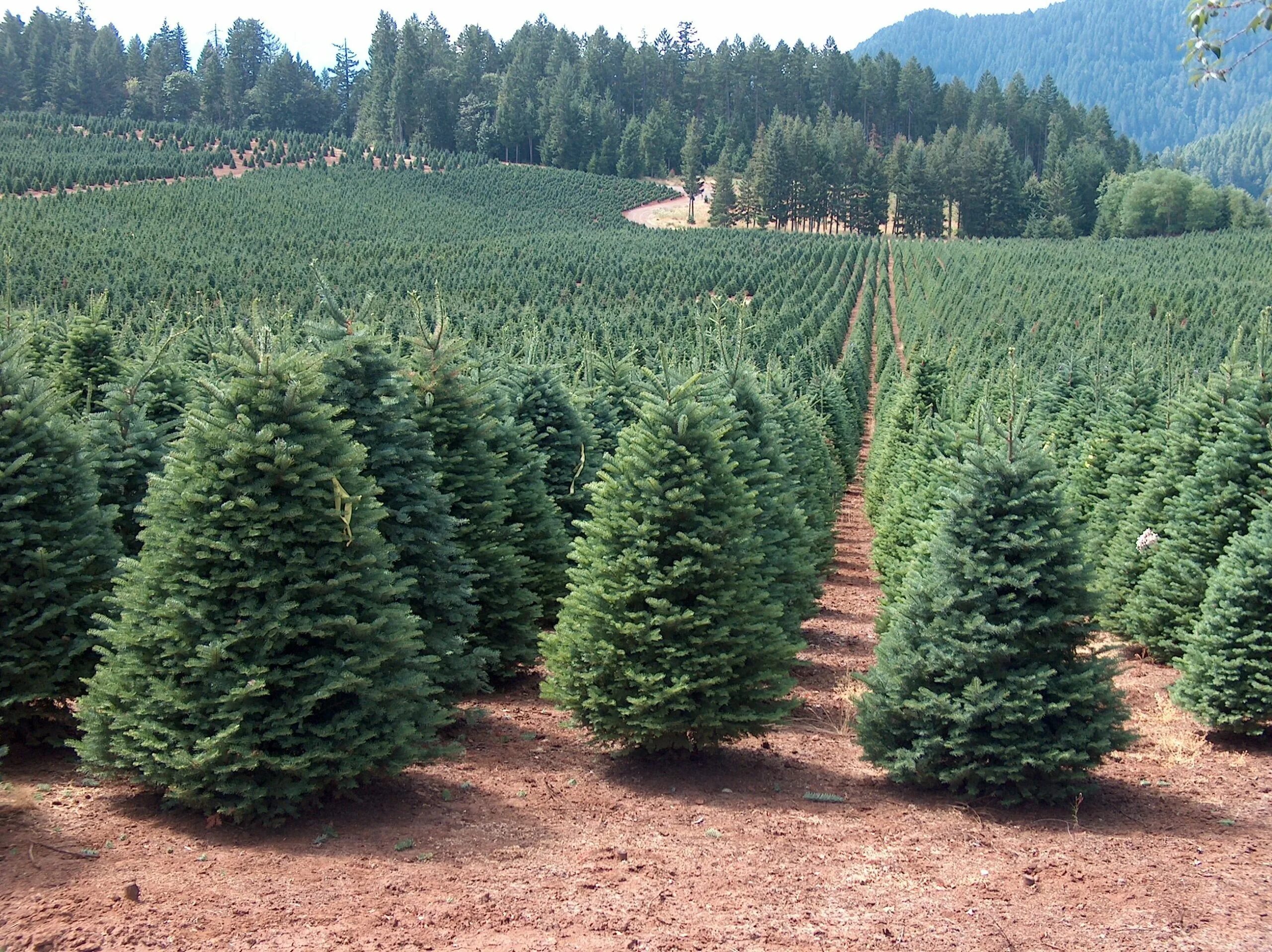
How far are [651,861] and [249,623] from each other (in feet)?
10.4

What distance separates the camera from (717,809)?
869 cm

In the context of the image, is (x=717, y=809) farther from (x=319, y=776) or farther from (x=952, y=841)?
(x=319, y=776)

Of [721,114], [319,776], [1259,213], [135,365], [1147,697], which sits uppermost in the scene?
[721,114]

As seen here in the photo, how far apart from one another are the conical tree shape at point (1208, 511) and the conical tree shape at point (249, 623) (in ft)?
29.8

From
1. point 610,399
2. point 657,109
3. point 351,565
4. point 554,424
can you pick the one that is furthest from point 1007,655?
point 657,109

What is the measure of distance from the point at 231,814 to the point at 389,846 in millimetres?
1184

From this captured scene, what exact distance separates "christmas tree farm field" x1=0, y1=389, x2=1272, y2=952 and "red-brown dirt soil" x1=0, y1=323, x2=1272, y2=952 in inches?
0.8

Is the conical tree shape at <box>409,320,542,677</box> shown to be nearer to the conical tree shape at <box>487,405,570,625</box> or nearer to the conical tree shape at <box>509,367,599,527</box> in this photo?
the conical tree shape at <box>487,405,570,625</box>

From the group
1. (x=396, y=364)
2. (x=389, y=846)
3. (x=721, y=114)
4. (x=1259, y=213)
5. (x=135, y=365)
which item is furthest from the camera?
(x=721, y=114)

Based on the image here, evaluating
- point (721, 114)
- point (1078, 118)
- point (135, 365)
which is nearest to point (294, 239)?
point (135, 365)

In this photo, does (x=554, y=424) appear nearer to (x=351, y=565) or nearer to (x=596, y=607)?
(x=596, y=607)

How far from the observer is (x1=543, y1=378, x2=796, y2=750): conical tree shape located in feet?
29.6

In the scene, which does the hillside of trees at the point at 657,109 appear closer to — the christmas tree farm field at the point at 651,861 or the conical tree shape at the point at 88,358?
the conical tree shape at the point at 88,358

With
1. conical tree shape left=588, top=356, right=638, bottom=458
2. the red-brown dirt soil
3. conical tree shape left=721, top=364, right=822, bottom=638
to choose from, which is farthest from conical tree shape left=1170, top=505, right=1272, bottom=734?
conical tree shape left=588, top=356, right=638, bottom=458
